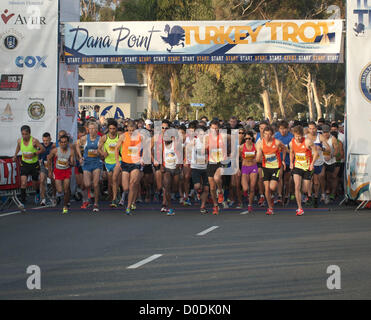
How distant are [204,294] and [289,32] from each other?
13.5 m

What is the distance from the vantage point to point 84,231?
14500 millimetres

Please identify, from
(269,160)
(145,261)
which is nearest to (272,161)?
(269,160)

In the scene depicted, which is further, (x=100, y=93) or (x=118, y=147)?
(x=100, y=93)

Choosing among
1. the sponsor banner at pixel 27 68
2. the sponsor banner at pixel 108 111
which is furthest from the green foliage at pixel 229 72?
the sponsor banner at pixel 27 68

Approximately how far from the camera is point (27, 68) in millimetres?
21234

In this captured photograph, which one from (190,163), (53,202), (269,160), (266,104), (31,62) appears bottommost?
(53,202)

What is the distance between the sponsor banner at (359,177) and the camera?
18562 mm

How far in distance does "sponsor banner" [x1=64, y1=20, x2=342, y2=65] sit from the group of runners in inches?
80.8

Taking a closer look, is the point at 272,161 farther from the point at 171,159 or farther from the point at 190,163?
the point at 171,159

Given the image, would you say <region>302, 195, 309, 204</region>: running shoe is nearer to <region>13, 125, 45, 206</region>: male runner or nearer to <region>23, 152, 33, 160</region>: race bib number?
<region>13, 125, 45, 206</region>: male runner

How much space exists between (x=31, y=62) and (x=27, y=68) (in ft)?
0.66

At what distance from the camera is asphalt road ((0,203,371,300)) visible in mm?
8680
